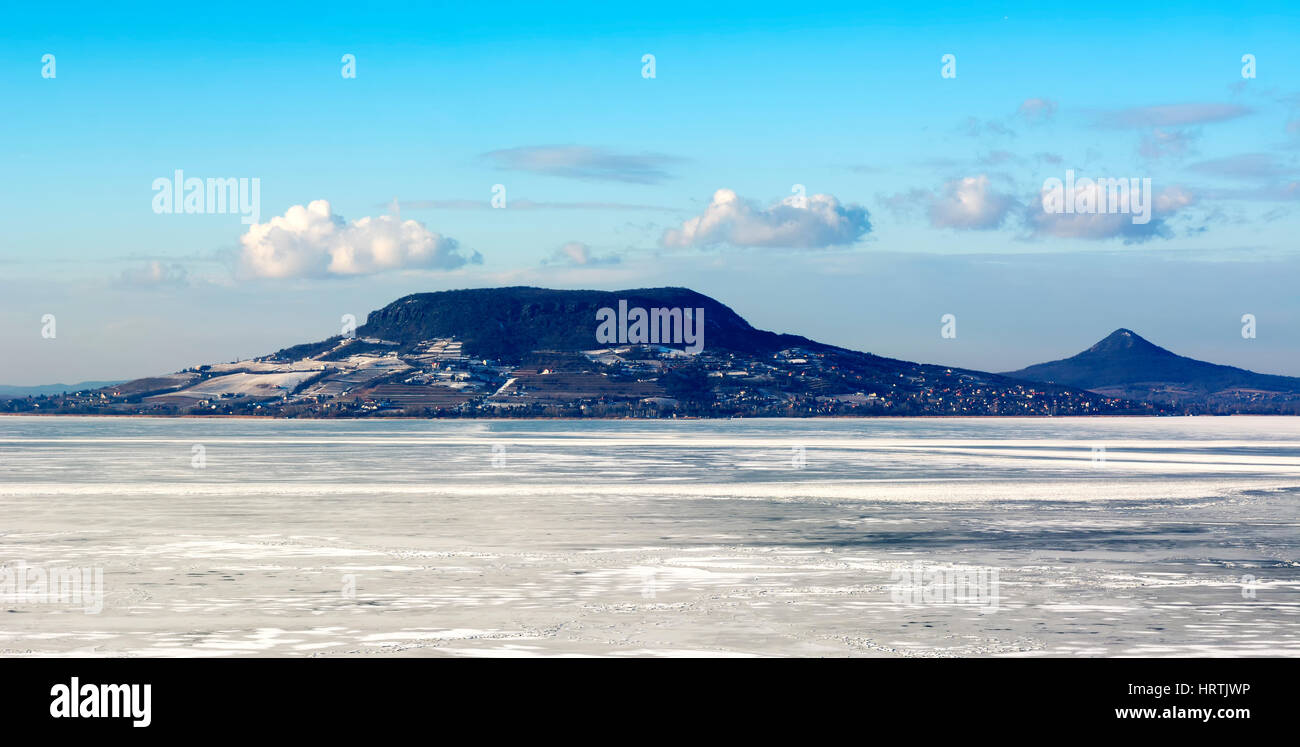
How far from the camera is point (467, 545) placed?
2828 centimetres

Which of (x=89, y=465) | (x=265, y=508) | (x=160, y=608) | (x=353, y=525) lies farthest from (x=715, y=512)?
(x=89, y=465)

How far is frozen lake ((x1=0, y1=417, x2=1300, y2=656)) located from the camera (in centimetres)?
1683

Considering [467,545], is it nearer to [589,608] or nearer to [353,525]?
[353,525]

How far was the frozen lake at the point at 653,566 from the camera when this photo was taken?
16828 mm

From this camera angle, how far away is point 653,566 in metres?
24.8

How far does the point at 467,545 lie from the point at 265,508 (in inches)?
470
